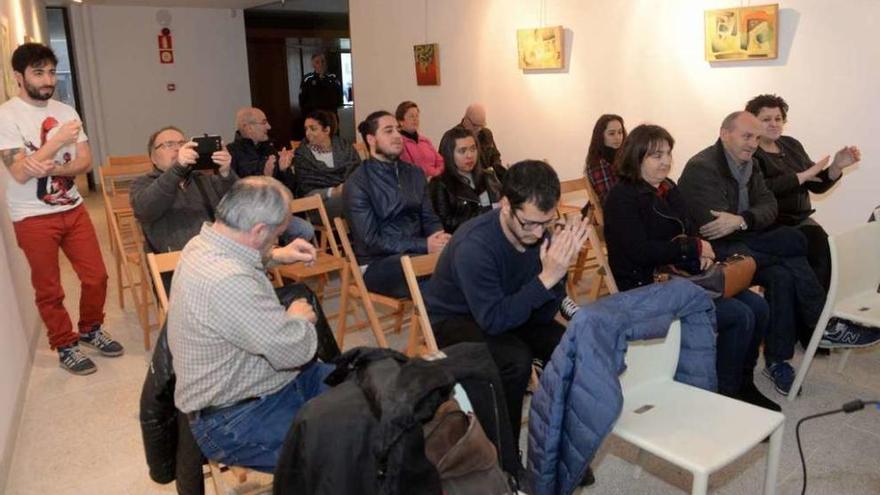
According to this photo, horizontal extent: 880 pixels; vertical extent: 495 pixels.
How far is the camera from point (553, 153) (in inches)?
230

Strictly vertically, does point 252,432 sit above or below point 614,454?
above

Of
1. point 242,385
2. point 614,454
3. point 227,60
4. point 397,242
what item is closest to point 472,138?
point 397,242

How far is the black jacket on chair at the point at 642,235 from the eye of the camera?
9.43ft

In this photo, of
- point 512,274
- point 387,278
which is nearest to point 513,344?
point 512,274

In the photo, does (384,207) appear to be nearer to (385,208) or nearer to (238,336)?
(385,208)

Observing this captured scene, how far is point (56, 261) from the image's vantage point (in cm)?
343

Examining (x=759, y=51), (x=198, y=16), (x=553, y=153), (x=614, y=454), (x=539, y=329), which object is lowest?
(x=614, y=454)

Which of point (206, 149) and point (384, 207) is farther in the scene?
point (384, 207)

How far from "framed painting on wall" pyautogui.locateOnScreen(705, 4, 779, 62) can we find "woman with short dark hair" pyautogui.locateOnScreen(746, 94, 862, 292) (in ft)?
1.77

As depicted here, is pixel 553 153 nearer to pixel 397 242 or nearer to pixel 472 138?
pixel 472 138

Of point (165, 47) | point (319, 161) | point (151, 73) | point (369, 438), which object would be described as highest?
point (165, 47)

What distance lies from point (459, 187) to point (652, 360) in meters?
1.84

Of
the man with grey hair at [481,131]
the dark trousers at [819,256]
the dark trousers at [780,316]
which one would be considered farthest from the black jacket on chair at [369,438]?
the man with grey hair at [481,131]

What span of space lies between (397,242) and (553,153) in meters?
2.77
